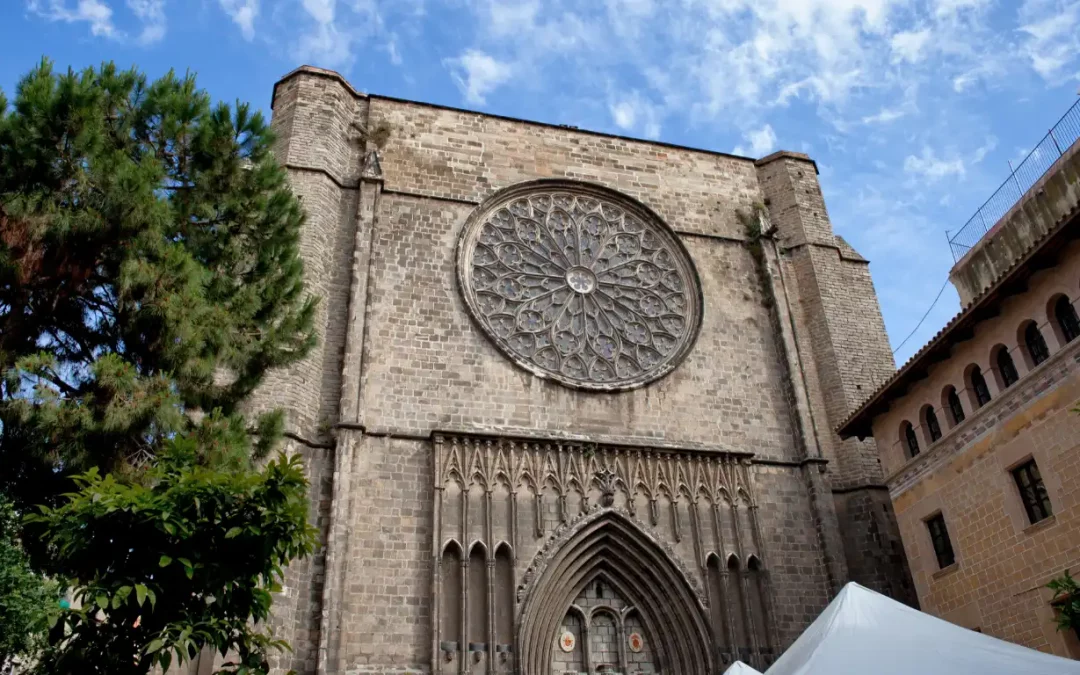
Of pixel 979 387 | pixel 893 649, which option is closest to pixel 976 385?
pixel 979 387

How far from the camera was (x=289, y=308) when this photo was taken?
9.71 meters

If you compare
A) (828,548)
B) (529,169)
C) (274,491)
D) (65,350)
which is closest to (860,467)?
(828,548)

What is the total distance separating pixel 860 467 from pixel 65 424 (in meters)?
11.0

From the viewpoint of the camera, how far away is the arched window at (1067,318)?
966cm

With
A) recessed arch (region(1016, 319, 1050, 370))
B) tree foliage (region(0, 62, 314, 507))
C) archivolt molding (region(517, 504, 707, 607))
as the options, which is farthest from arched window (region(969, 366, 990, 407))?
tree foliage (region(0, 62, 314, 507))

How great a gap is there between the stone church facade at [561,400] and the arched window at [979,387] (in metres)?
2.86

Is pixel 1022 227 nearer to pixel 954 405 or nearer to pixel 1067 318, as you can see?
pixel 954 405

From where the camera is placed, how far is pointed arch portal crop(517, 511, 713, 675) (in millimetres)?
11633

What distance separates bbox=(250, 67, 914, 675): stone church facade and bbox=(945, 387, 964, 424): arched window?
2.37 m

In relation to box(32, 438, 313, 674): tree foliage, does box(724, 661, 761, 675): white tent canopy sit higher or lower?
lower

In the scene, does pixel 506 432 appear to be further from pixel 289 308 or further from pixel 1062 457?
pixel 1062 457

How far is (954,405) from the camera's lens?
1161cm

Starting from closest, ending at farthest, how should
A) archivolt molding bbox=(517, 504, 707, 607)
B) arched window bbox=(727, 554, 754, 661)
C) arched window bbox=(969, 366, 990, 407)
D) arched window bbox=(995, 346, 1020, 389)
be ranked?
arched window bbox=(995, 346, 1020, 389), arched window bbox=(969, 366, 990, 407), archivolt molding bbox=(517, 504, 707, 607), arched window bbox=(727, 554, 754, 661)

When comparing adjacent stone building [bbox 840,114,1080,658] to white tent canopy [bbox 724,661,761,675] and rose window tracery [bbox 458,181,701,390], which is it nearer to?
rose window tracery [bbox 458,181,701,390]
